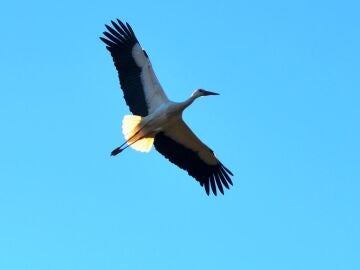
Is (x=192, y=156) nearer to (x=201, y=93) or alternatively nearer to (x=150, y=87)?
(x=201, y=93)

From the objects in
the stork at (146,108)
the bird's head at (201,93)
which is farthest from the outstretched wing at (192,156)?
the bird's head at (201,93)

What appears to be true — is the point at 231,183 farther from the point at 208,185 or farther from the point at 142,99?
the point at 142,99

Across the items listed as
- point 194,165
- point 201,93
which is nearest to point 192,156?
point 194,165

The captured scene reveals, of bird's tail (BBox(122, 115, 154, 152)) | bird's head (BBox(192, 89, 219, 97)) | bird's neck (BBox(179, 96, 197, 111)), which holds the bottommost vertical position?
bird's tail (BBox(122, 115, 154, 152))

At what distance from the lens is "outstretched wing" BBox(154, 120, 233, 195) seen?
16469 mm

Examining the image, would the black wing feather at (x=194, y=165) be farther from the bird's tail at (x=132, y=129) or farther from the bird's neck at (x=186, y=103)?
the bird's neck at (x=186, y=103)

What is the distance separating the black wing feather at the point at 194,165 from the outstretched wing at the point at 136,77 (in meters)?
0.65

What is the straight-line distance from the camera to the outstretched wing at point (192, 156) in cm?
1647

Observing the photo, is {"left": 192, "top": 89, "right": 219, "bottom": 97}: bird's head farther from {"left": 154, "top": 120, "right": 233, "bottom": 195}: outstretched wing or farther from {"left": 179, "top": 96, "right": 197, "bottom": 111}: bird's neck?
{"left": 154, "top": 120, "right": 233, "bottom": 195}: outstretched wing

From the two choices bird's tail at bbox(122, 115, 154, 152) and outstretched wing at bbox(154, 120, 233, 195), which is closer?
bird's tail at bbox(122, 115, 154, 152)

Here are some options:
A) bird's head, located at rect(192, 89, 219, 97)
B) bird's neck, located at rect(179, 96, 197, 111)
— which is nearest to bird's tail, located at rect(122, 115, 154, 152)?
bird's neck, located at rect(179, 96, 197, 111)

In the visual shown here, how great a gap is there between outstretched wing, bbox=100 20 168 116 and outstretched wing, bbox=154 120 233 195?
60cm

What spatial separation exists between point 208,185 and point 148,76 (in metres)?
2.33

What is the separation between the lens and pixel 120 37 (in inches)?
647
